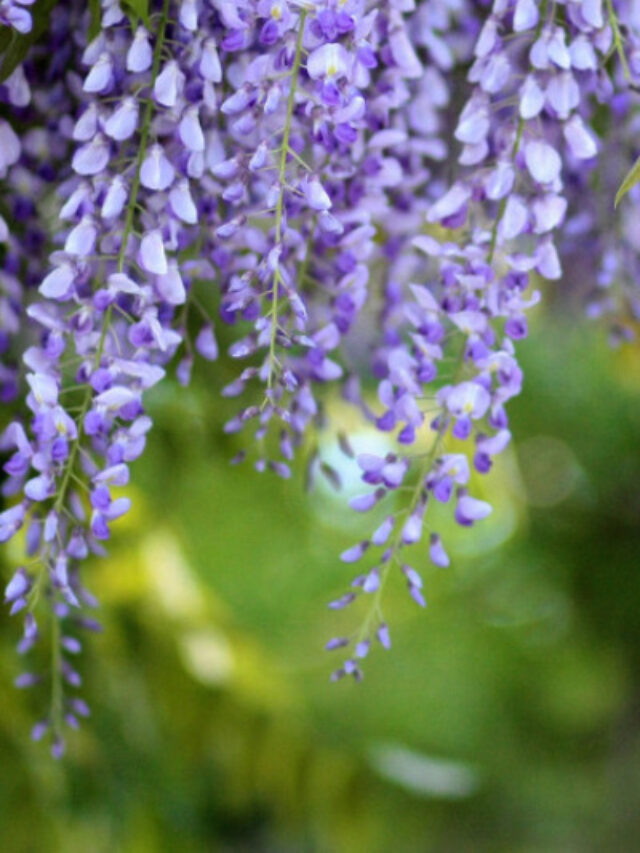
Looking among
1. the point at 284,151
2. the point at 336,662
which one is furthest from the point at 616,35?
the point at 336,662

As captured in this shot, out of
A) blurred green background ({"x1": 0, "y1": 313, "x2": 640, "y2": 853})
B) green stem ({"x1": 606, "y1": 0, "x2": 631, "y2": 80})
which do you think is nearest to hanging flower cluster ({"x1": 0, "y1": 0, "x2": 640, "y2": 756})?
green stem ({"x1": 606, "y1": 0, "x2": 631, "y2": 80})

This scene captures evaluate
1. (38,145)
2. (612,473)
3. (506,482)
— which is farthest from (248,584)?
(38,145)

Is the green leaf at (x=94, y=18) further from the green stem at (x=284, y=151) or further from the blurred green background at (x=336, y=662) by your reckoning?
the blurred green background at (x=336, y=662)

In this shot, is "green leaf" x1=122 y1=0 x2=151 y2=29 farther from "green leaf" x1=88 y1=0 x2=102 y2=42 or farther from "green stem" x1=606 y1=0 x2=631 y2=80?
"green stem" x1=606 y1=0 x2=631 y2=80

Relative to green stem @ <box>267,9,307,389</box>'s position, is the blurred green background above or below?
below

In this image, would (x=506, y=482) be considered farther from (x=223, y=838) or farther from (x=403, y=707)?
(x=223, y=838)
